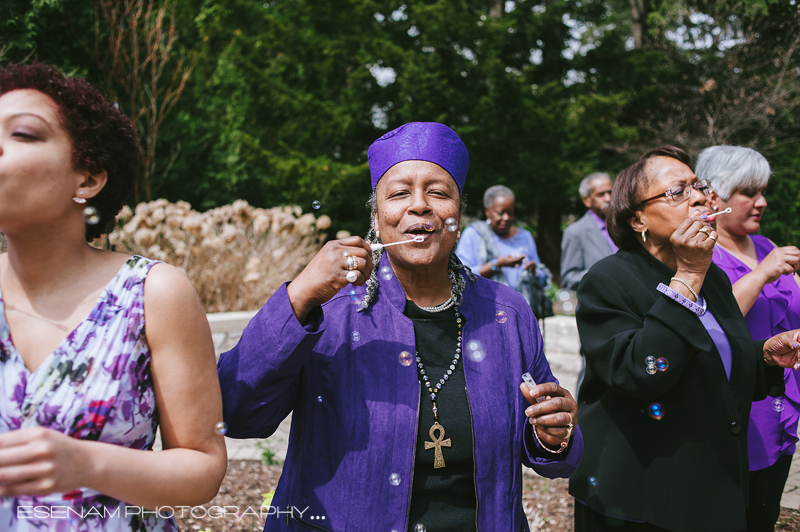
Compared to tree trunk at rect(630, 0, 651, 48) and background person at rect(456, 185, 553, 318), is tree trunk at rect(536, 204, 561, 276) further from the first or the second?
background person at rect(456, 185, 553, 318)

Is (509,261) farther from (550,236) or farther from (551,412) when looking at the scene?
(550,236)

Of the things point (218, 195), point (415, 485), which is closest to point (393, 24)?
point (218, 195)

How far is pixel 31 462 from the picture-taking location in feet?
3.16

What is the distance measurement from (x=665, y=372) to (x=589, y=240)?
3.19 metres

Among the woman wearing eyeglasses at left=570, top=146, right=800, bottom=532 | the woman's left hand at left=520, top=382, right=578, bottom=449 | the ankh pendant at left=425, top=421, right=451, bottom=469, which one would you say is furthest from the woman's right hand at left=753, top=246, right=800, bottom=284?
the ankh pendant at left=425, top=421, right=451, bottom=469

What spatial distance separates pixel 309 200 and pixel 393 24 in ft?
16.5

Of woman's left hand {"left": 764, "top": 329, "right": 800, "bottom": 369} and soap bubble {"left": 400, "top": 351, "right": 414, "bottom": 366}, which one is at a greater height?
woman's left hand {"left": 764, "top": 329, "right": 800, "bottom": 369}

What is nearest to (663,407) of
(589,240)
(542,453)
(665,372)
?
(665,372)

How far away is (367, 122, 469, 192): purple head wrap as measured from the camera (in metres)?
1.76

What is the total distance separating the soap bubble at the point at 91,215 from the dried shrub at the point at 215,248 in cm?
472

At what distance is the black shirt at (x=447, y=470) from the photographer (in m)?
1.56

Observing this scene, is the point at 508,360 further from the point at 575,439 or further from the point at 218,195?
the point at 218,195

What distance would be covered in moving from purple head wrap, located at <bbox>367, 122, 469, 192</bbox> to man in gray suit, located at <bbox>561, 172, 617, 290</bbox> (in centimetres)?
319

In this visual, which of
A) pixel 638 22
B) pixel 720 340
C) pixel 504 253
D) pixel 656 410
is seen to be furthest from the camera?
pixel 638 22
